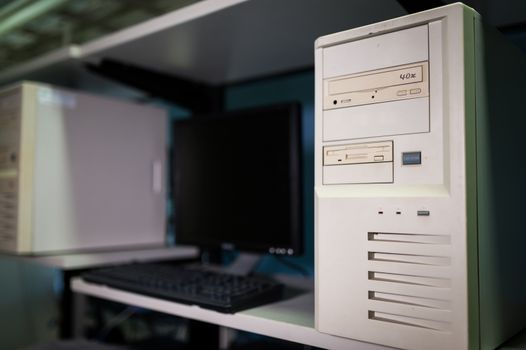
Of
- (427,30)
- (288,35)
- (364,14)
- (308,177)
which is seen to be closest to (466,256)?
(427,30)

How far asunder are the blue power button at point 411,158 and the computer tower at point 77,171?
0.88m

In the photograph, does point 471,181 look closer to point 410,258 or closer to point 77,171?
point 410,258

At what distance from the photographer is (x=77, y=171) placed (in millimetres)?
1189

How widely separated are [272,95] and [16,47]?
57.7 inches

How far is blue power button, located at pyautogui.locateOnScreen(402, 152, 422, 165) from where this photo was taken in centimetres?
56

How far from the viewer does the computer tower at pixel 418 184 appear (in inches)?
21.0

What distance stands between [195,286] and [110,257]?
40 centimetres

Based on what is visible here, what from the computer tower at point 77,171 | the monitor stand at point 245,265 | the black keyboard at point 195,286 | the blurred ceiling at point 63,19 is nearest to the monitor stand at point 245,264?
the monitor stand at point 245,265

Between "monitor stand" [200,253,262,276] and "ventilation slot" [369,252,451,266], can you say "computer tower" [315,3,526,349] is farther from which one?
"monitor stand" [200,253,262,276]

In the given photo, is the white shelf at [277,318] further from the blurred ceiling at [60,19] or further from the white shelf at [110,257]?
the blurred ceiling at [60,19]

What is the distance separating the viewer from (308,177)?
47.7 inches

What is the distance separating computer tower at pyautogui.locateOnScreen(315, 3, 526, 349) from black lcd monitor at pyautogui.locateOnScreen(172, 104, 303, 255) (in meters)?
0.36

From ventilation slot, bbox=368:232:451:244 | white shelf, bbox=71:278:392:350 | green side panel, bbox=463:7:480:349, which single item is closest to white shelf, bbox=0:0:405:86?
green side panel, bbox=463:7:480:349

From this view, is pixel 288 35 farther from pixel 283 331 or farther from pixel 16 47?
pixel 16 47
